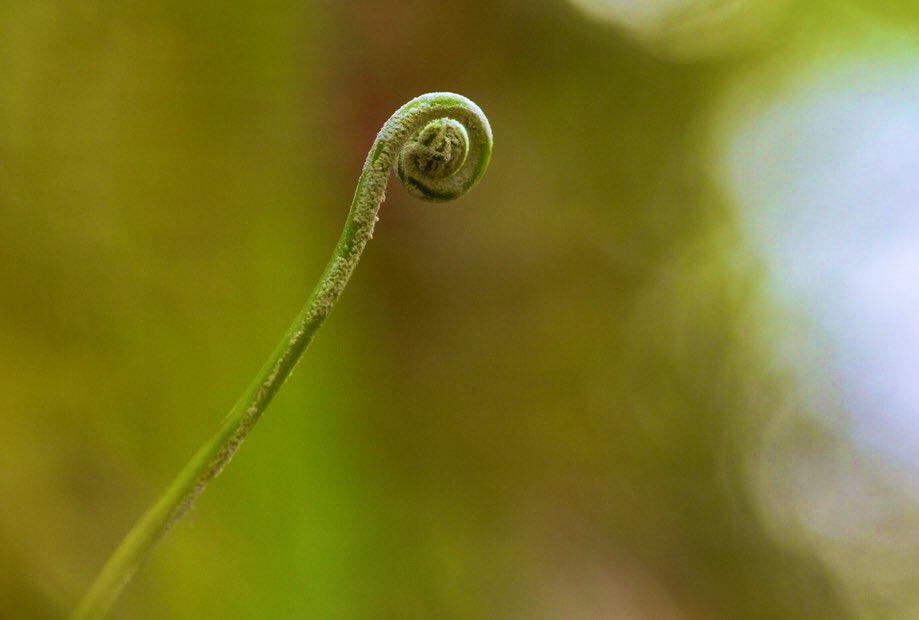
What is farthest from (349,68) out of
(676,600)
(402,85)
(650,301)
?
(676,600)

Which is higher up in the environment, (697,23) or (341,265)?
(697,23)

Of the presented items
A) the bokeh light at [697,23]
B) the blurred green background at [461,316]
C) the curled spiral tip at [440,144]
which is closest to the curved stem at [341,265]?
the curled spiral tip at [440,144]

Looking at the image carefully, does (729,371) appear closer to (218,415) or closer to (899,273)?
(899,273)

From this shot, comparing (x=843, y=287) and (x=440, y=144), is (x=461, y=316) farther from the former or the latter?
(x=440, y=144)

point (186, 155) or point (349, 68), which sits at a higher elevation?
point (349, 68)

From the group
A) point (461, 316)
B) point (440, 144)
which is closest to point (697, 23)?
point (461, 316)

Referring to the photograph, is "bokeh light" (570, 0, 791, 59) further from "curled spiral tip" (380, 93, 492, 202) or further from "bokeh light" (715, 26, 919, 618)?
"curled spiral tip" (380, 93, 492, 202)
